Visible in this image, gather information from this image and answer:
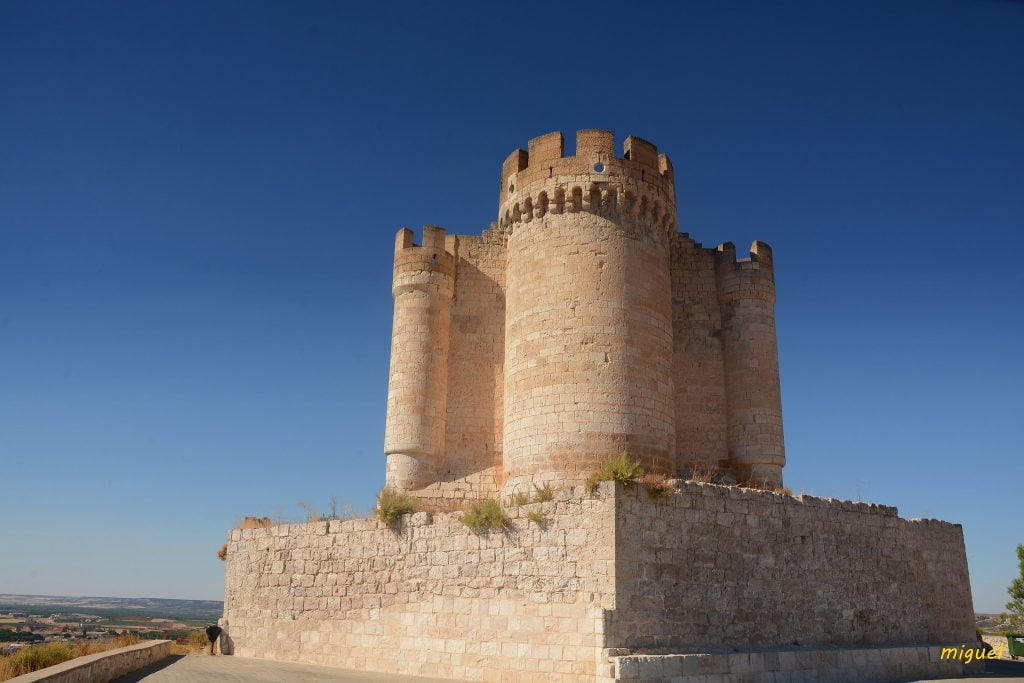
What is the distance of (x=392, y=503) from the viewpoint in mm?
13016

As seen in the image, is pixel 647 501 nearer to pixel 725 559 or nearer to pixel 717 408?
pixel 725 559

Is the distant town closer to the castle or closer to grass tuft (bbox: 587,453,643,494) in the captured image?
Answer: the castle

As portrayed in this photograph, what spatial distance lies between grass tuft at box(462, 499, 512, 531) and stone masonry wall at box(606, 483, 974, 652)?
1.98 metres

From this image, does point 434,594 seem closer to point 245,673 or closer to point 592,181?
point 245,673

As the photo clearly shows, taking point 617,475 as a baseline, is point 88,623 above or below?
below

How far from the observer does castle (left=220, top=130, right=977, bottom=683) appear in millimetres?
10562

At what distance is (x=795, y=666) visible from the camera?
35.7 ft

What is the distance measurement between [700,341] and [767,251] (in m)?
2.75

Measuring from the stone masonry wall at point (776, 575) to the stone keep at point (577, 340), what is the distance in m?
2.77

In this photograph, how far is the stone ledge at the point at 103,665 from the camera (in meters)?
9.45

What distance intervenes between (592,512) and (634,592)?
1.16m

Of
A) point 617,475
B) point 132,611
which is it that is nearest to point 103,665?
point 617,475

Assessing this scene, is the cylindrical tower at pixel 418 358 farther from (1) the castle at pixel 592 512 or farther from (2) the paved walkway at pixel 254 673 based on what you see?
(2) the paved walkway at pixel 254 673

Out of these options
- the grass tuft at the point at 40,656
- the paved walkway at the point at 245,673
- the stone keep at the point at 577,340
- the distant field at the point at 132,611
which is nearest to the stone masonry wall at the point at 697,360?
the stone keep at the point at 577,340
